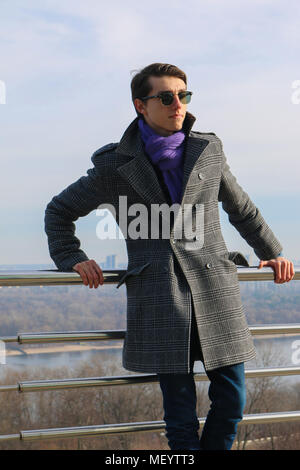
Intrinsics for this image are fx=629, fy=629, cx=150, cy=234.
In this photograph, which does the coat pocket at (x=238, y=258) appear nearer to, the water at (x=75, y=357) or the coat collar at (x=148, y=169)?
the coat collar at (x=148, y=169)

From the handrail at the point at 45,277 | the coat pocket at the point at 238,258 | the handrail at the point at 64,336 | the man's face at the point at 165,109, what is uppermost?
the man's face at the point at 165,109

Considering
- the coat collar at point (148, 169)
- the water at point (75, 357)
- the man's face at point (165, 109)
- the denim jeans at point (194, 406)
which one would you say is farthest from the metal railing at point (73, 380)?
the water at point (75, 357)

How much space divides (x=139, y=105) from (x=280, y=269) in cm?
72

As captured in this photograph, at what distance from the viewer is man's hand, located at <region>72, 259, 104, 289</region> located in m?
1.91

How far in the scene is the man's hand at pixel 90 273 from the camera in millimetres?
1906

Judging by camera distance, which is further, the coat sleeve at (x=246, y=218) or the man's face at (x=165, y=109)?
the coat sleeve at (x=246, y=218)

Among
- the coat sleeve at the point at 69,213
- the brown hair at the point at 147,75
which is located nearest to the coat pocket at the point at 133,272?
the coat sleeve at the point at 69,213

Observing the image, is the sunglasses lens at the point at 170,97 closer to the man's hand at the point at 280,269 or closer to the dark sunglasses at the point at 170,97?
the dark sunglasses at the point at 170,97

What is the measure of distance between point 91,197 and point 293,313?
2706 cm

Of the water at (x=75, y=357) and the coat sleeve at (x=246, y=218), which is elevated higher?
the coat sleeve at (x=246, y=218)

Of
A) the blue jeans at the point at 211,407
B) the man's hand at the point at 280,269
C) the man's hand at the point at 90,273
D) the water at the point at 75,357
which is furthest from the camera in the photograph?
the water at the point at 75,357

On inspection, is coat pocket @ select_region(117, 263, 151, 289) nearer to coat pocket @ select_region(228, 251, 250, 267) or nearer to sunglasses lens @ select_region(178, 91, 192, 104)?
coat pocket @ select_region(228, 251, 250, 267)

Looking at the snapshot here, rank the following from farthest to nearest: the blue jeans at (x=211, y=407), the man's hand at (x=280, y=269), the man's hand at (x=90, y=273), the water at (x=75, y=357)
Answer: the water at (x=75, y=357), the man's hand at (x=280, y=269), the man's hand at (x=90, y=273), the blue jeans at (x=211, y=407)
